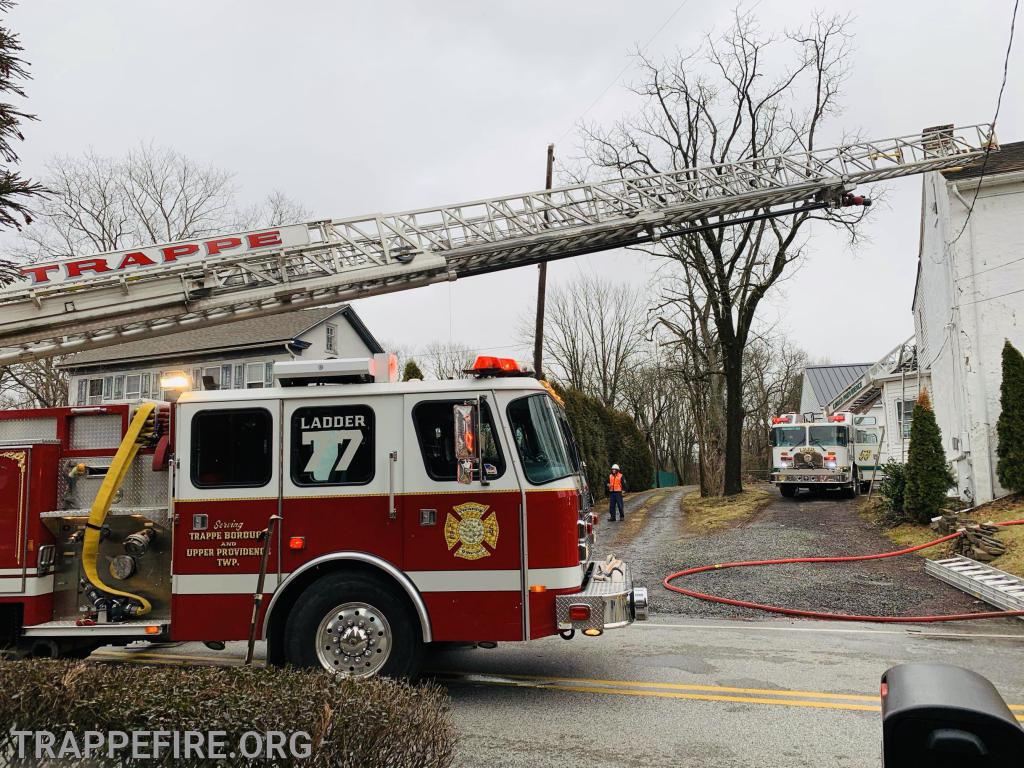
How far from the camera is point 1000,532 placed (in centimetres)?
1291

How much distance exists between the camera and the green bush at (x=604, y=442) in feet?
95.0

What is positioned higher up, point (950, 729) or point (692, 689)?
point (950, 729)

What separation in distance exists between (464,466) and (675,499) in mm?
25390

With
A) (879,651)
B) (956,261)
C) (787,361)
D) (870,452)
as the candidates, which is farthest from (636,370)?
(879,651)

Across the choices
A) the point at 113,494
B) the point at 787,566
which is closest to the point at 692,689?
the point at 113,494

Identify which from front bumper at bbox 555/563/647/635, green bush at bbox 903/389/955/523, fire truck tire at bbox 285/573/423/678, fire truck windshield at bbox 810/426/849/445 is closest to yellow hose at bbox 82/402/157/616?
fire truck tire at bbox 285/573/423/678

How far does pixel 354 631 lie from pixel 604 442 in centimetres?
2747

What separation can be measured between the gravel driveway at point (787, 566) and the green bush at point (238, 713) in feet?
22.7

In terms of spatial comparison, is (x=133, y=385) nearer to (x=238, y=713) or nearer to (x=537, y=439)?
(x=537, y=439)

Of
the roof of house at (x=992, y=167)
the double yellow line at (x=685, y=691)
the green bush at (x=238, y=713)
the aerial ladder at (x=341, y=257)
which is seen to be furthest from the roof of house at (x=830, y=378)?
the green bush at (x=238, y=713)

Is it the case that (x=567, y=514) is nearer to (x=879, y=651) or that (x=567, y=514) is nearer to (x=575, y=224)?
(x=879, y=651)

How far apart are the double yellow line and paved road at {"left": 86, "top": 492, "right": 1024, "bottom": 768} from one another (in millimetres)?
15

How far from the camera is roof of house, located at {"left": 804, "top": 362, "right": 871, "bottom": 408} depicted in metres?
48.9

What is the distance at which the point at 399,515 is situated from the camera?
5809 millimetres
